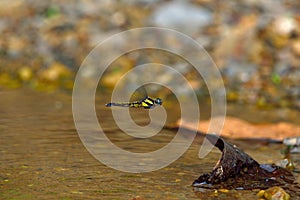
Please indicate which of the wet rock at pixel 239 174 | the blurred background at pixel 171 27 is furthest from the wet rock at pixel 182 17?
the wet rock at pixel 239 174

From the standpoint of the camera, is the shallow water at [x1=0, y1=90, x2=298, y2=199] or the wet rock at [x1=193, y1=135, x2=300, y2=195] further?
the wet rock at [x1=193, y1=135, x2=300, y2=195]

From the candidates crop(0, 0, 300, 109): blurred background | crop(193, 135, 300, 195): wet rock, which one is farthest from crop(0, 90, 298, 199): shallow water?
crop(0, 0, 300, 109): blurred background

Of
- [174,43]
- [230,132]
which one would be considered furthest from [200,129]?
[174,43]

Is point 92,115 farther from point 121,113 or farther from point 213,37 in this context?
point 213,37

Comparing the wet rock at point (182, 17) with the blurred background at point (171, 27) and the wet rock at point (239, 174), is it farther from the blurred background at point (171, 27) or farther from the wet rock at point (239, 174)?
the wet rock at point (239, 174)

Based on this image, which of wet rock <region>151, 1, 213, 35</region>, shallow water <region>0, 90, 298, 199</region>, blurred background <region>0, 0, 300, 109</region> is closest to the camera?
shallow water <region>0, 90, 298, 199</region>

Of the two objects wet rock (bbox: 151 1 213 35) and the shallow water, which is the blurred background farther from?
the shallow water

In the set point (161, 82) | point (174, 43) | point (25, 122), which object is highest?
point (174, 43)
